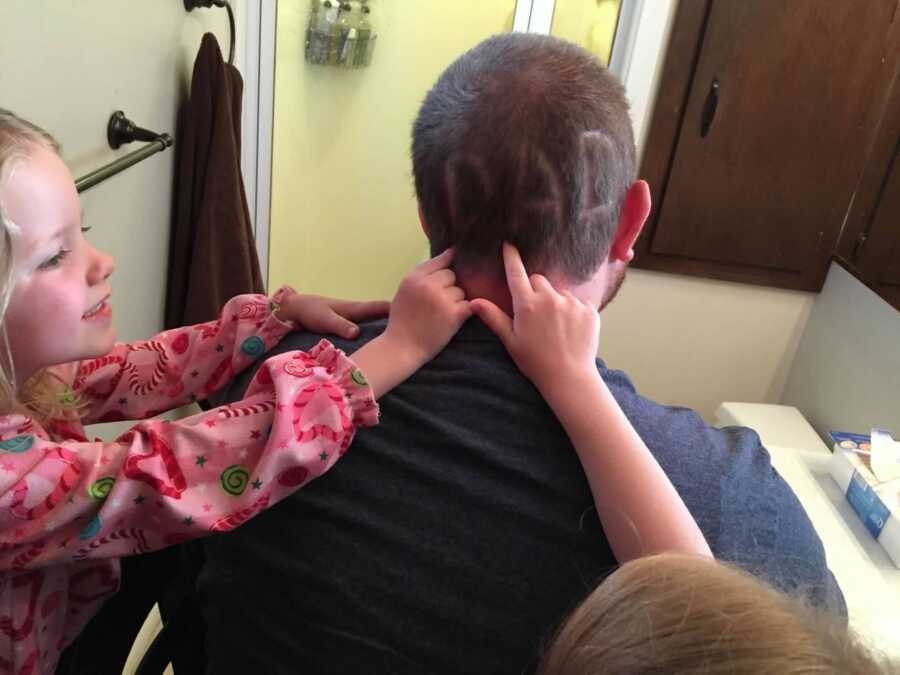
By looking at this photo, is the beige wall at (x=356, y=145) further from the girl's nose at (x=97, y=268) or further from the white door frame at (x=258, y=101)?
the girl's nose at (x=97, y=268)

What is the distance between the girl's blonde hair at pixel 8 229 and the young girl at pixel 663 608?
1.68ft

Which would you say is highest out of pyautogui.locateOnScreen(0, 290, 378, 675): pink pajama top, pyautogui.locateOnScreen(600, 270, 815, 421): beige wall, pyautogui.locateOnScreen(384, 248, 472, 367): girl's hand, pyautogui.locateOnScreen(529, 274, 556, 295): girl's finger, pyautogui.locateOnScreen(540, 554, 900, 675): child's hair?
pyautogui.locateOnScreen(529, 274, 556, 295): girl's finger

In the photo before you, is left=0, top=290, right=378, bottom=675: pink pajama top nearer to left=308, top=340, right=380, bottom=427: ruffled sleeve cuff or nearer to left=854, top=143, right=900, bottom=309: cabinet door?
left=308, top=340, right=380, bottom=427: ruffled sleeve cuff

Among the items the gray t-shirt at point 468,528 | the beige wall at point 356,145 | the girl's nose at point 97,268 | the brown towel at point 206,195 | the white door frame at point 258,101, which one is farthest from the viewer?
the beige wall at point 356,145

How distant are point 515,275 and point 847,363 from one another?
1.41 meters

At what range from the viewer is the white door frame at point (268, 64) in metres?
1.79

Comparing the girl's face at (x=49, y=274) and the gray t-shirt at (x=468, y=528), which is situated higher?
the girl's face at (x=49, y=274)

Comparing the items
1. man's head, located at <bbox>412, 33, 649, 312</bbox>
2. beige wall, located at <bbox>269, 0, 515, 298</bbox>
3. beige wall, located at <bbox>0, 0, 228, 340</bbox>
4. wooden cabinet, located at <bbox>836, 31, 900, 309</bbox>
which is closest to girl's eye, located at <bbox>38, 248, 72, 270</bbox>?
beige wall, located at <bbox>0, 0, 228, 340</bbox>

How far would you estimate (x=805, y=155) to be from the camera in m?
1.84

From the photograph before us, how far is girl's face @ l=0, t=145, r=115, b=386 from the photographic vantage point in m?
0.65

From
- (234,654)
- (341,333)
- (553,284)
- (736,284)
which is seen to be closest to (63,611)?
(234,654)

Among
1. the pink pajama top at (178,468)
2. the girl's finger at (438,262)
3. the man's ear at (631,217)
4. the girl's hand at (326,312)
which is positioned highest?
the man's ear at (631,217)

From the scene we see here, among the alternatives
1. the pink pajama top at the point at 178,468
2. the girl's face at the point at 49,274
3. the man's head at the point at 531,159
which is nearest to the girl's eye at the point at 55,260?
the girl's face at the point at 49,274

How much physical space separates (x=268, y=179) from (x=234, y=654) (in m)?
1.63
